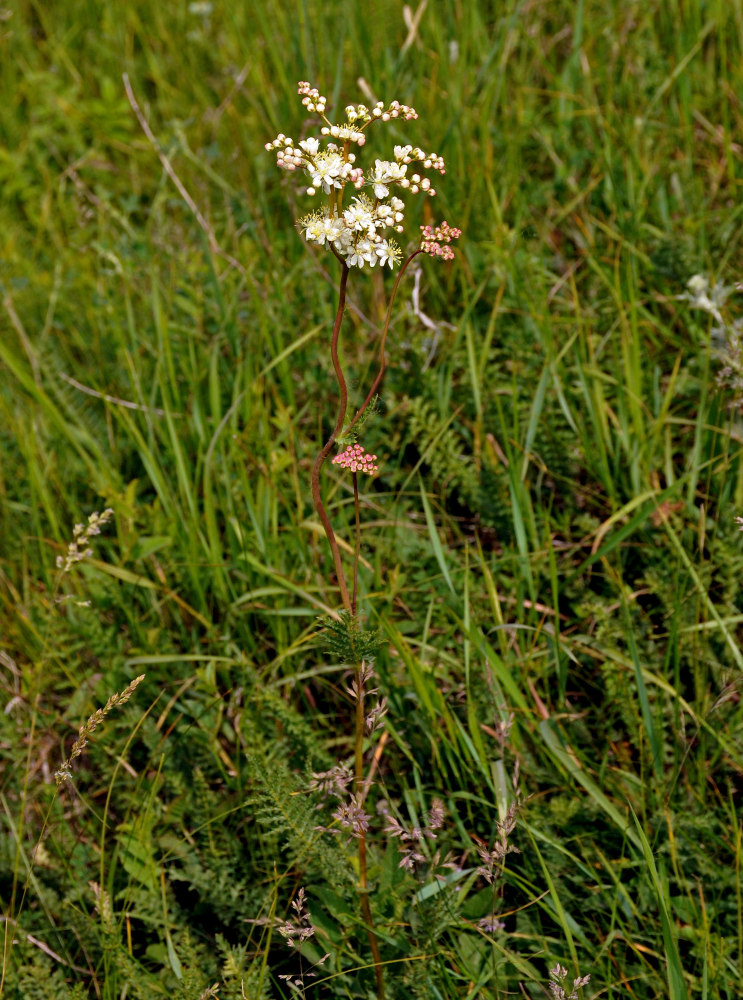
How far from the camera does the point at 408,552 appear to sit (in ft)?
7.47

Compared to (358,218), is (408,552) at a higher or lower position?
lower

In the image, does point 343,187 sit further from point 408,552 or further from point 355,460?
point 408,552

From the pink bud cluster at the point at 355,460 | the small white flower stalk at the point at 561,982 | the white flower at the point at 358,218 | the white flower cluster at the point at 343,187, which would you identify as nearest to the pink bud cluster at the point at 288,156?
the white flower cluster at the point at 343,187

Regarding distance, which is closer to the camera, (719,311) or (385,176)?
(385,176)

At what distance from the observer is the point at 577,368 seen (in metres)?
2.43

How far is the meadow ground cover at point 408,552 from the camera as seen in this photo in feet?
5.69

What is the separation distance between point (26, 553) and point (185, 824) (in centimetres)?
92

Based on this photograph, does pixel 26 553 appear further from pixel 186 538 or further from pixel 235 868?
pixel 235 868

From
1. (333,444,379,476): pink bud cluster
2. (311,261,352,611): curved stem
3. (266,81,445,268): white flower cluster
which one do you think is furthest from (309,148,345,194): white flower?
(333,444,379,476): pink bud cluster

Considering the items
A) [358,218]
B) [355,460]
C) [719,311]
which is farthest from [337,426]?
[719,311]

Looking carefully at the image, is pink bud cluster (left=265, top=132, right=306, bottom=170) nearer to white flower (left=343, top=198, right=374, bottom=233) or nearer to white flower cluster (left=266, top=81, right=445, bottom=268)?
white flower cluster (left=266, top=81, right=445, bottom=268)

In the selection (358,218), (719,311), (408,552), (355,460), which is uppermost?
(358,218)

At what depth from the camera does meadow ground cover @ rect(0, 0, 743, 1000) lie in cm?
174

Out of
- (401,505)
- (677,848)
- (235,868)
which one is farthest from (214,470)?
(677,848)
